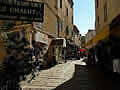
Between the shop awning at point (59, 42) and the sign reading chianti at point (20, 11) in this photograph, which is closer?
the sign reading chianti at point (20, 11)

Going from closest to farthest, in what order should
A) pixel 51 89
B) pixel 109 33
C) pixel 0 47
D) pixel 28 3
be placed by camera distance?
pixel 109 33
pixel 51 89
pixel 28 3
pixel 0 47

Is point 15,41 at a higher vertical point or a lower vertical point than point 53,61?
higher

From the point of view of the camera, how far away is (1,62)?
31.0 feet

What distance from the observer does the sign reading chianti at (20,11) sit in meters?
7.24

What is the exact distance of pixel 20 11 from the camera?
24.3 ft

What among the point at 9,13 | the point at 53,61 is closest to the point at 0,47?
the point at 9,13

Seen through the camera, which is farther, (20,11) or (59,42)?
(59,42)

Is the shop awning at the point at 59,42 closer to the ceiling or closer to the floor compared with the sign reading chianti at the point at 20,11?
closer to the floor

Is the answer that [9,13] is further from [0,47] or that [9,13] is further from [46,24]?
[46,24]

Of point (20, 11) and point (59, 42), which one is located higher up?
point (20, 11)

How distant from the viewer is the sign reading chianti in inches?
285

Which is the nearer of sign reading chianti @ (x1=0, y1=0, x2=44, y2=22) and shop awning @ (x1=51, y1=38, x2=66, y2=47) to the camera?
sign reading chianti @ (x1=0, y1=0, x2=44, y2=22)

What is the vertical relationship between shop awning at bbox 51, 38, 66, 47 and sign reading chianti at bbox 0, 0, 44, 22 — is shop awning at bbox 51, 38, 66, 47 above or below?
below

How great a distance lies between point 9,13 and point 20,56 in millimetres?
3014
